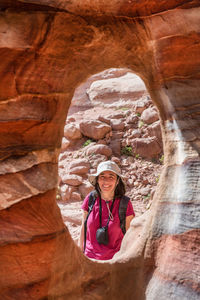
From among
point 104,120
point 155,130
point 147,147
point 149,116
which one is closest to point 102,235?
point 147,147

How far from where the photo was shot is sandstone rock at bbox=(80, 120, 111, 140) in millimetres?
7066

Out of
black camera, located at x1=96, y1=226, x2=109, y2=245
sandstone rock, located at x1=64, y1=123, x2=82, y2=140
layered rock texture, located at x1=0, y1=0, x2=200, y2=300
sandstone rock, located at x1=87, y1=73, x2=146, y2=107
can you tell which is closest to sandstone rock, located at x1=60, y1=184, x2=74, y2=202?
sandstone rock, located at x1=64, y1=123, x2=82, y2=140

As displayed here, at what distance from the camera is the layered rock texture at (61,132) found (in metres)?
1.37

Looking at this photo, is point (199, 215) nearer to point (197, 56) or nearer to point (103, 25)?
point (197, 56)

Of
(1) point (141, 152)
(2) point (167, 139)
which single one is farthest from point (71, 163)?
(2) point (167, 139)

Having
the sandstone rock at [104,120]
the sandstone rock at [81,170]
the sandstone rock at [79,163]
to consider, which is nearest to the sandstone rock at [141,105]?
the sandstone rock at [104,120]

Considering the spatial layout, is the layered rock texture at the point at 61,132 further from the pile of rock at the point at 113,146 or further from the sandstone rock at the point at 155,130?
the sandstone rock at the point at 155,130

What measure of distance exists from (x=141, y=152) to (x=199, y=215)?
5171 mm

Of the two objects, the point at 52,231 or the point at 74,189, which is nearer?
the point at 52,231

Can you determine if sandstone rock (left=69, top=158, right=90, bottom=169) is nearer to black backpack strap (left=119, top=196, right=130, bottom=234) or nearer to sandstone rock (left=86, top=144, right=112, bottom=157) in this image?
sandstone rock (left=86, top=144, right=112, bottom=157)

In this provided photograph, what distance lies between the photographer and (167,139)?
1795 mm

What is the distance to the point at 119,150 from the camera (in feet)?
22.5

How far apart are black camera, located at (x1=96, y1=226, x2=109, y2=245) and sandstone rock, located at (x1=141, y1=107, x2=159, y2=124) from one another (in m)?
4.81

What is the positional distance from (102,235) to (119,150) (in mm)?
4559
